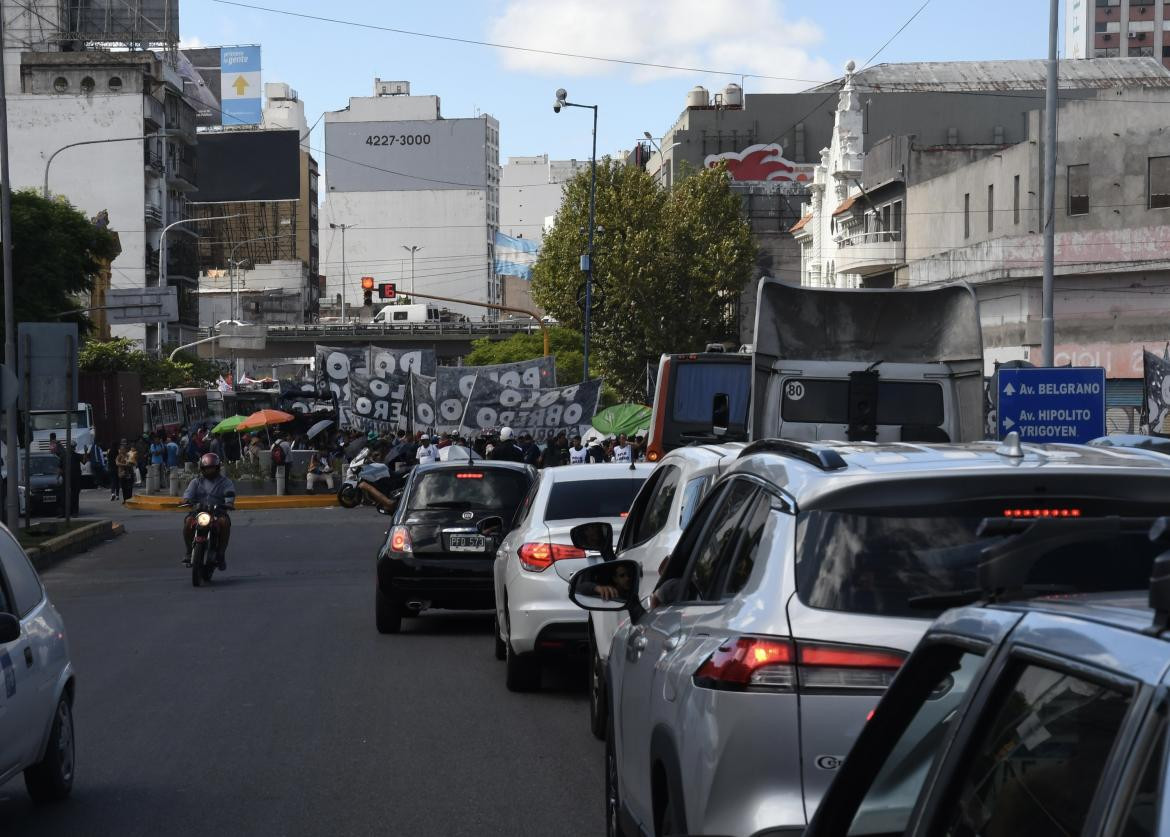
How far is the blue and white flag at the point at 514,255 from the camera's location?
518 ft

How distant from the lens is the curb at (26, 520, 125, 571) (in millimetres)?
24578

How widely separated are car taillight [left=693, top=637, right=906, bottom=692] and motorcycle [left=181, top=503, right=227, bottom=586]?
17032mm

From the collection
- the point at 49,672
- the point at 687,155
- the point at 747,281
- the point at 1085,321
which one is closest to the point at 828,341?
the point at 49,672

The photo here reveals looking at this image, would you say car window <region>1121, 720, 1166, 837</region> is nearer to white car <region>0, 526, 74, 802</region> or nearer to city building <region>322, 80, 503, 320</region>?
white car <region>0, 526, 74, 802</region>

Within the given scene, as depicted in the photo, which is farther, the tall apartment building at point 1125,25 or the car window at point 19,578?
the tall apartment building at point 1125,25

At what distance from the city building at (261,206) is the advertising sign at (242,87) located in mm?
1815

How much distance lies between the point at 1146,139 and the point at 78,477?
91.3 feet

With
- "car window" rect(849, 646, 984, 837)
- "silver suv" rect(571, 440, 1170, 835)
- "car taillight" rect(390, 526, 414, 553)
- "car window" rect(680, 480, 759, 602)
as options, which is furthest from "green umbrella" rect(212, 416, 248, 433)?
"car window" rect(849, 646, 984, 837)

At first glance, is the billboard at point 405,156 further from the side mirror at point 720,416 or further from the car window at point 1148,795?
the car window at point 1148,795

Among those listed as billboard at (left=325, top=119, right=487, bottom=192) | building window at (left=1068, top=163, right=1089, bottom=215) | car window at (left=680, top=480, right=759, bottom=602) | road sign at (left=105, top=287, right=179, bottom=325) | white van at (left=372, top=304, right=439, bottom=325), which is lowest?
car window at (left=680, top=480, right=759, bottom=602)

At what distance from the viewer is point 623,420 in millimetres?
37625

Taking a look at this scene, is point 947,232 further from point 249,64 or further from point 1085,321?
point 249,64

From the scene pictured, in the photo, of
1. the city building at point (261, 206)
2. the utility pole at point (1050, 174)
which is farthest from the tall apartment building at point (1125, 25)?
the utility pole at point (1050, 174)

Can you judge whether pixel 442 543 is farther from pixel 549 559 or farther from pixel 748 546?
pixel 748 546
